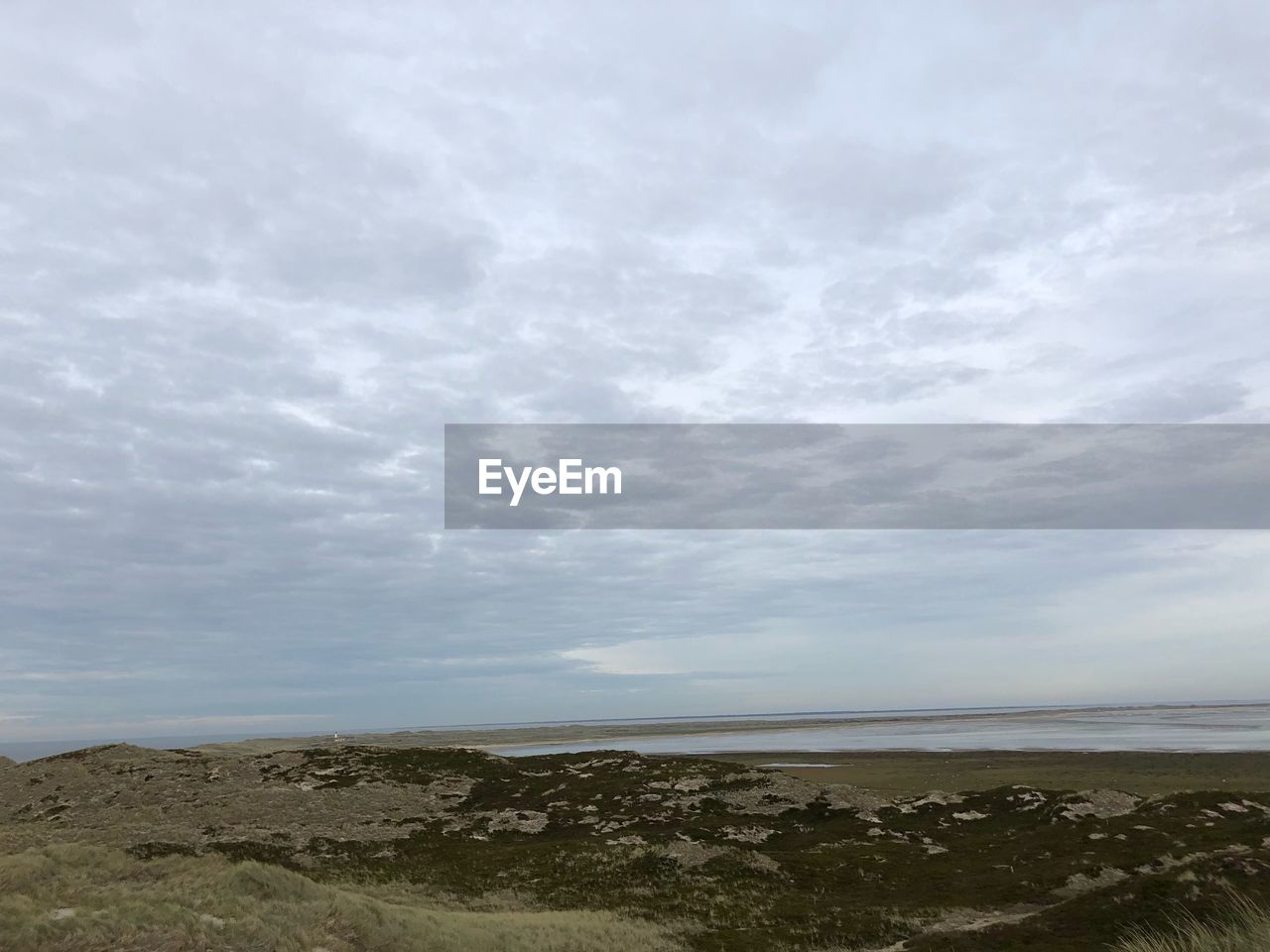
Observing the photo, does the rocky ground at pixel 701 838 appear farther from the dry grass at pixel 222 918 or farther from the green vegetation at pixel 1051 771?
the green vegetation at pixel 1051 771

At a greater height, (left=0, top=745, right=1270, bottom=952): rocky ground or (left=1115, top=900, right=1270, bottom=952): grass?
(left=1115, top=900, right=1270, bottom=952): grass

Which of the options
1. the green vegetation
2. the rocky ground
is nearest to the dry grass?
the rocky ground

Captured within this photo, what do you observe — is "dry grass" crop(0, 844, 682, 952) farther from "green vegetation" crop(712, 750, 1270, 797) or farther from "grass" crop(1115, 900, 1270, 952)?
"green vegetation" crop(712, 750, 1270, 797)

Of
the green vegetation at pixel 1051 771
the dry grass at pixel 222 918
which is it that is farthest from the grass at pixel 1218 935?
the green vegetation at pixel 1051 771

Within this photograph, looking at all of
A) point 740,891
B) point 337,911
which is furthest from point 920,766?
point 337,911

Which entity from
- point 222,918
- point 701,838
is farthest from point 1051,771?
point 222,918

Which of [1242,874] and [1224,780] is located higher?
[1242,874]

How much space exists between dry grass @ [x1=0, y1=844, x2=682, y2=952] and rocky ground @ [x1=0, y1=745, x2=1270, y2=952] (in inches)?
212

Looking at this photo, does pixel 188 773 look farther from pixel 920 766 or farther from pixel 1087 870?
pixel 920 766

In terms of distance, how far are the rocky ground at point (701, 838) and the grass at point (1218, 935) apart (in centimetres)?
157

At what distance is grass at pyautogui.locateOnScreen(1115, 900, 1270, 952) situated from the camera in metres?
14.4

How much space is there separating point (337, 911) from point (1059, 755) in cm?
8660

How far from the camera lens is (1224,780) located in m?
61.6

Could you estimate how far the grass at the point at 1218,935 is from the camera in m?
14.4
